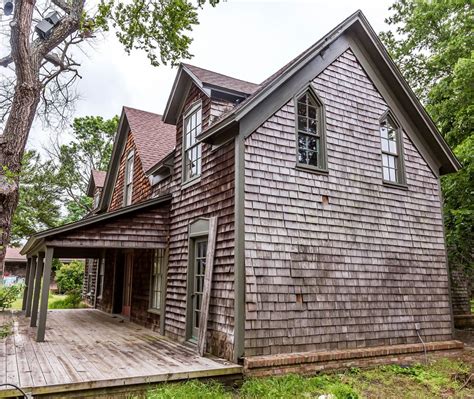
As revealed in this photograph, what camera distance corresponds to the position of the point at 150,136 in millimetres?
13055

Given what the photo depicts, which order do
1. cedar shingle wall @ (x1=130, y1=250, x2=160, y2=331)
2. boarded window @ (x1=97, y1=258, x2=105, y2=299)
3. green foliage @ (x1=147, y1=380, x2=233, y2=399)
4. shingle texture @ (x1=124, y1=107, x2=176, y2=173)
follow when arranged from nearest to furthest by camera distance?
green foliage @ (x1=147, y1=380, x2=233, y2=399), cedar shingle wall @ (x1=130, y1=250, x2=160, y2=331), shingle texture @ (x1=124, y1=107, x2=176, y2=173), boarded window @ (x1=97, y1=258, x2=105, y2=299)

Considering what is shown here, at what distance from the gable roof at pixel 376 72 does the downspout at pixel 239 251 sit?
0.45 metres

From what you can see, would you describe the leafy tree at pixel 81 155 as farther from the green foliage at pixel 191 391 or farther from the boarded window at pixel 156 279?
the green foliage at pixel 191 391

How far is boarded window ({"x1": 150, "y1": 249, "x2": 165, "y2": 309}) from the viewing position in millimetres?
9430

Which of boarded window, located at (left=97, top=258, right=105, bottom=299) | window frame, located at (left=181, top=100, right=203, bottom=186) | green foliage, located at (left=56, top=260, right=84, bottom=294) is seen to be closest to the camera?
Result: window frame, located at (left=181, top=100, right=203, bottom=186)

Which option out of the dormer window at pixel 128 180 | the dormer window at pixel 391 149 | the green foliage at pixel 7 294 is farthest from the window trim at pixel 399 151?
the dormer window at pixel 128 180

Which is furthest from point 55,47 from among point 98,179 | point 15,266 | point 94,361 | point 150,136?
point 15,266

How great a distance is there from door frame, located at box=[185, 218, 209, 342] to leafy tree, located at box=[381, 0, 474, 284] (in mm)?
7560

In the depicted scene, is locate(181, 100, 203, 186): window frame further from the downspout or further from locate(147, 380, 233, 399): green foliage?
locate(147, 380, 233, 399): green foliage

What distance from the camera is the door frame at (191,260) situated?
7.32 metres

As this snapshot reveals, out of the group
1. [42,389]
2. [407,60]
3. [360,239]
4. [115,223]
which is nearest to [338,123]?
[360,239]

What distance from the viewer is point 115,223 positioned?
25.9 ft

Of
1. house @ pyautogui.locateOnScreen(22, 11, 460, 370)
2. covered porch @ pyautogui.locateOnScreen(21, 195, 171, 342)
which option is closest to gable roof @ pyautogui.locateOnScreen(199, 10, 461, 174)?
house @ pyautogui.locateOnScreen(22, 11, 460, 370)

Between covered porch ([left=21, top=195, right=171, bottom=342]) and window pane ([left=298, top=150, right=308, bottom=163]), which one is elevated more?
window pane ([left=298, top=150, right=308, bottom=163])
